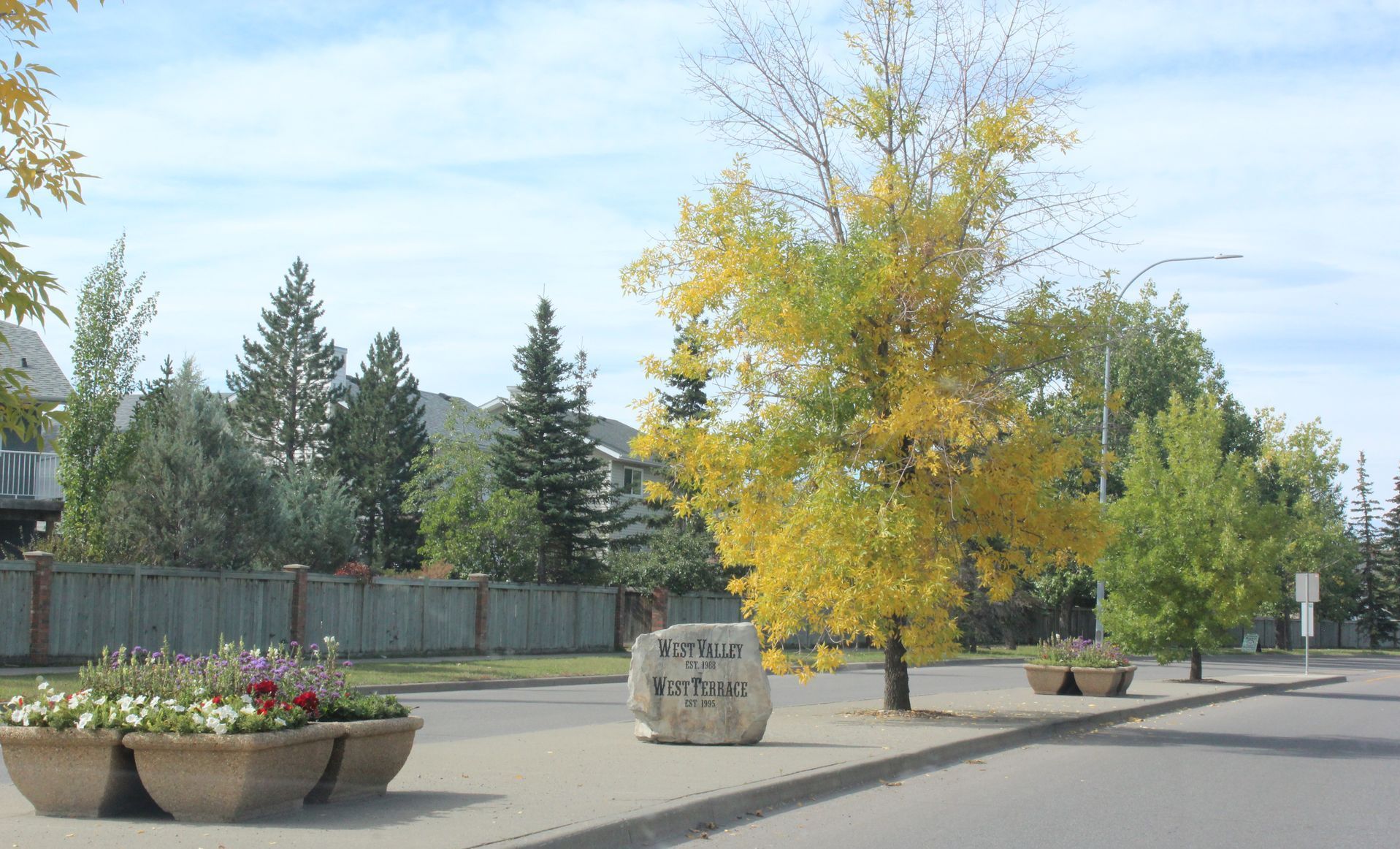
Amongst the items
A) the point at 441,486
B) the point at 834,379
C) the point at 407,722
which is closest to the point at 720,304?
the point at 834,379

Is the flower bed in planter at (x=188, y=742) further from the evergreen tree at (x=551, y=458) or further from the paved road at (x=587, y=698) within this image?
the evergreen tree at (x=551, y=458)

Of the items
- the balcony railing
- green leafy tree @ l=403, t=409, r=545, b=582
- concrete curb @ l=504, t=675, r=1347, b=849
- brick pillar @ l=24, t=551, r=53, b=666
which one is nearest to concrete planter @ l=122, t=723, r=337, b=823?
concrete curb @ l=504, t=675, r=1347, b=849

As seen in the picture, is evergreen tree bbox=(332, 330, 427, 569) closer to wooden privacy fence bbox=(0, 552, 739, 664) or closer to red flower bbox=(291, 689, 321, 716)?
wooden privacy fence bbox=(0, 552, 739, 664)

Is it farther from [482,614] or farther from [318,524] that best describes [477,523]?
[482,614]

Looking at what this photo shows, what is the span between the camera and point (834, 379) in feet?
51.5

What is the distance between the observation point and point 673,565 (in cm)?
3653

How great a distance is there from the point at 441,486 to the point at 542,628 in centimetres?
1213

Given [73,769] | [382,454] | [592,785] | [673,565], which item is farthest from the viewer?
[382,454]

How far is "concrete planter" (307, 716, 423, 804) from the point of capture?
26.8ft

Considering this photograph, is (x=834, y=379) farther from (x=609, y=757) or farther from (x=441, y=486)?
(x=441, y=486)

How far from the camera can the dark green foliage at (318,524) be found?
34.7 meters

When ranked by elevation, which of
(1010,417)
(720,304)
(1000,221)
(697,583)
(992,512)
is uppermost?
(1000,221)

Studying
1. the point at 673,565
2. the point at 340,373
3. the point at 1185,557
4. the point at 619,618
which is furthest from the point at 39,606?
the point at 340,373

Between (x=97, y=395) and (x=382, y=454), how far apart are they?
2233cm
